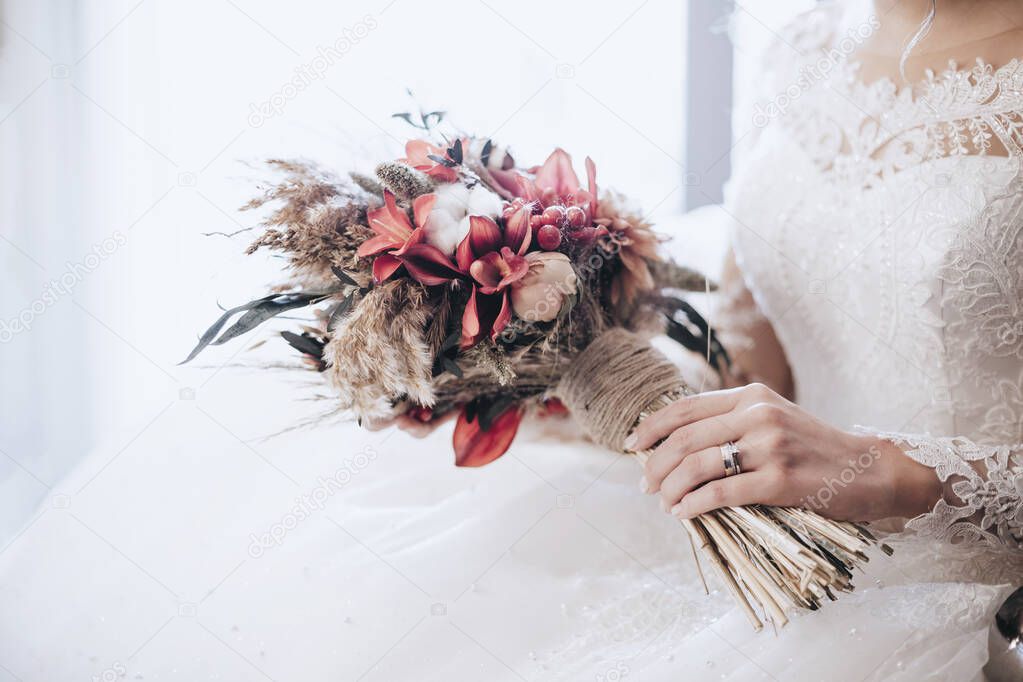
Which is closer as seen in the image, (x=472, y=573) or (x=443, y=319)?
(x=443, y=319)

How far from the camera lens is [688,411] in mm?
755

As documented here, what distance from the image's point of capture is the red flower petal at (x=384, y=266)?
673mm

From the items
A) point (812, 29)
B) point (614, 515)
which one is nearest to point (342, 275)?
point (614, 515)

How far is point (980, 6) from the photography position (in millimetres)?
863

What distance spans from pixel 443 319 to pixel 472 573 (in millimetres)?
345

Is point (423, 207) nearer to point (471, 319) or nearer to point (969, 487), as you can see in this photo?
point (471, 319)

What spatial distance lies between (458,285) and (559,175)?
0.61 feet

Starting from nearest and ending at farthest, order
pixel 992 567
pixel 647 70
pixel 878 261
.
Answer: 1. pixel 992 567
2. pixel 878 261
3. pixel 647 70

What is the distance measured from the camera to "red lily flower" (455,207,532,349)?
69 cm

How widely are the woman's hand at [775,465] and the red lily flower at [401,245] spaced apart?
11.9 inches

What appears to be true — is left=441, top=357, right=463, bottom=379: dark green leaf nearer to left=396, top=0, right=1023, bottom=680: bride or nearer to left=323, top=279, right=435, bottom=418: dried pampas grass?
left=323, top=279, right=435, bottom=418: dried pampas grass

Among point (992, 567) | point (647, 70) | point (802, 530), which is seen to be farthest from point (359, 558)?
point (647, 70)

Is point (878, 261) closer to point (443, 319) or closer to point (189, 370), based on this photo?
point (443, 319)

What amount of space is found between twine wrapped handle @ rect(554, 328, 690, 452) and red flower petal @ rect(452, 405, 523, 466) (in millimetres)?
110
